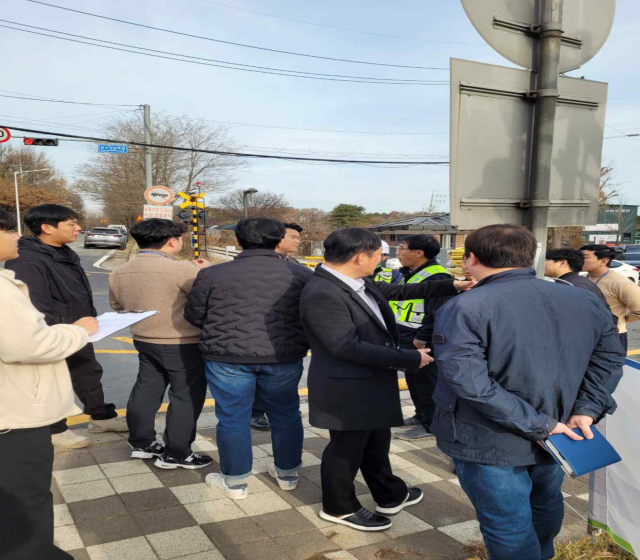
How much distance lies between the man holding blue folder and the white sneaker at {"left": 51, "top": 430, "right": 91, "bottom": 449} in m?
2.99

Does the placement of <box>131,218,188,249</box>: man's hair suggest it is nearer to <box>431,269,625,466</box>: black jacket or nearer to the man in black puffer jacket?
the man in black puffer jacket

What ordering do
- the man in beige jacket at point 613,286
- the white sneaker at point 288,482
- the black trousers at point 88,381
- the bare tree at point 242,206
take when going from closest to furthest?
1. the white sneaker at point 288,482
2. the black trousers at point 88,381
3. the man in beige jacket at point 613,286
4. the bare tree at point 242,206

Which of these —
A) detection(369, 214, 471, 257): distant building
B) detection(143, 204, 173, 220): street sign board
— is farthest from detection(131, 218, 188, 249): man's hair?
detection(369, 214, 471, 257): distant building

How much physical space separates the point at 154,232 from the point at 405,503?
2422 millimetres

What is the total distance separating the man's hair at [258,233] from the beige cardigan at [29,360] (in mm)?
1295

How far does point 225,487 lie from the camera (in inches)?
133

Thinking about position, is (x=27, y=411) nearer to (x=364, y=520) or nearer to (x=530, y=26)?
(x=364, y=520)

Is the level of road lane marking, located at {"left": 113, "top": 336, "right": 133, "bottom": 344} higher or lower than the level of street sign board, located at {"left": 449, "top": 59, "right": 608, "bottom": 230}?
lower

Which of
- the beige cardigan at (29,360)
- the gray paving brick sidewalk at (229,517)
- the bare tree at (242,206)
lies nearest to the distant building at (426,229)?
the bare tree at (242,206)

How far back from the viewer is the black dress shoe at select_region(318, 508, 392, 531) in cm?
297

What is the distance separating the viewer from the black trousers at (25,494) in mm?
2031

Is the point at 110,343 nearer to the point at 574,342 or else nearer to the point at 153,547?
the point at 153,547

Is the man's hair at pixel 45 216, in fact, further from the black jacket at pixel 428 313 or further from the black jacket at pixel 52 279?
the black jacket at pixel 428 313

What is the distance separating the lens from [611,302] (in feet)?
16.6
